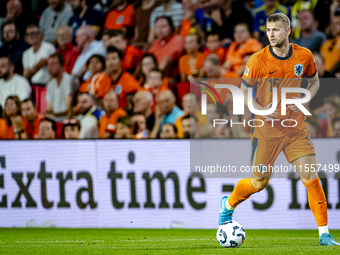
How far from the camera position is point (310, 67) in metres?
4.51

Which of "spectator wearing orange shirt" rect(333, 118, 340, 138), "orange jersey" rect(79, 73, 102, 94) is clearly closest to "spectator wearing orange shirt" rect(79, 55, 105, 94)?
"orange jersey" rect(79, 73, 102, 94)

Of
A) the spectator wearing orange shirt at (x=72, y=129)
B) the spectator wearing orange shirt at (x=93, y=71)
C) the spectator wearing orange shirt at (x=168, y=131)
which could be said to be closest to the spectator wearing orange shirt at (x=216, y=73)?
the spectator wearing orange shirt at (x=168, y=131)

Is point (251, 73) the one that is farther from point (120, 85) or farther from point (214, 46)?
point (120, 85)

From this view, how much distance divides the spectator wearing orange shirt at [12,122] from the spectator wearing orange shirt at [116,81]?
1285mm

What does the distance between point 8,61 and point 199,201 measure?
4.26m

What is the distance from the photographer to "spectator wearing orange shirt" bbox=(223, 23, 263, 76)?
6.91 m

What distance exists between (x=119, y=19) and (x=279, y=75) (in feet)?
13.8

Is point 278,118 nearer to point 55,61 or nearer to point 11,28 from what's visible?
point 55,61

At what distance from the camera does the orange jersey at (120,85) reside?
726 cm

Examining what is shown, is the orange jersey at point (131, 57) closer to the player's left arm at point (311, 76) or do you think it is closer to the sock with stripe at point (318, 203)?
the player's left arm at point (311, 76)

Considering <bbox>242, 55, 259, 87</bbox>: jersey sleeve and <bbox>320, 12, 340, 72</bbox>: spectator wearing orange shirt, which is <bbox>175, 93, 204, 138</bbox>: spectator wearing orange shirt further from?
<bbox>242, 55, 259, 87</bbox>: jersey sleeve

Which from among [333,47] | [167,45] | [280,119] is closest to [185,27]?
[167,45]

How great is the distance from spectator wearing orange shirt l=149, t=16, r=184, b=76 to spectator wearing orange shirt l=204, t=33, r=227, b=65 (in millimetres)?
424

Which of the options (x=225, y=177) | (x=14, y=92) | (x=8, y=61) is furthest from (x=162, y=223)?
(x=8, y=61)
